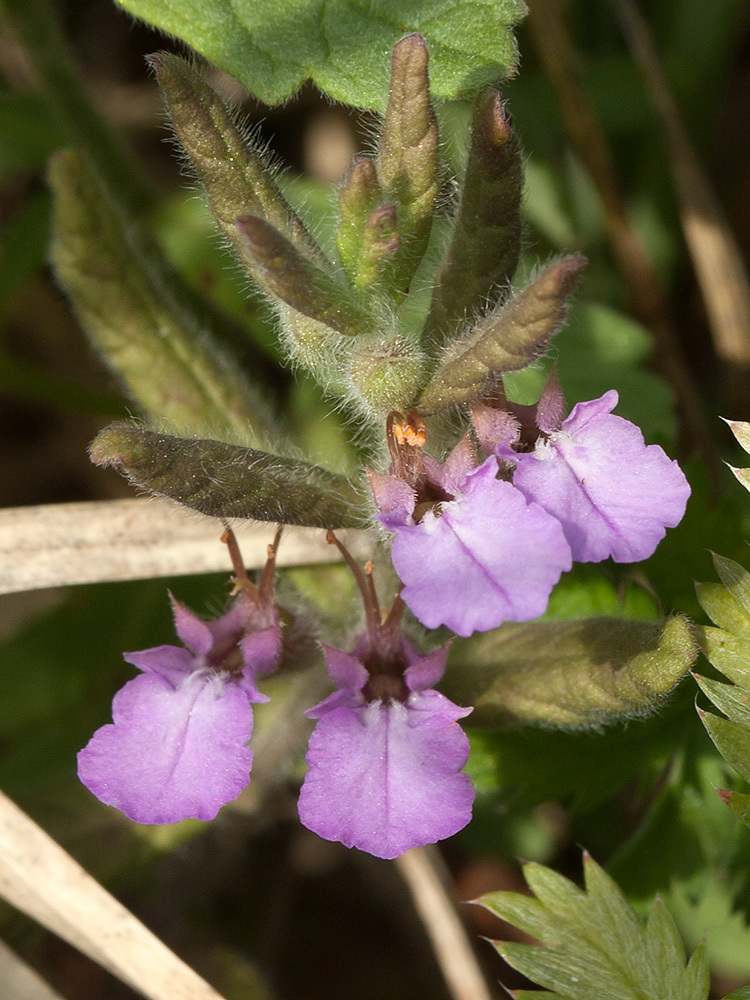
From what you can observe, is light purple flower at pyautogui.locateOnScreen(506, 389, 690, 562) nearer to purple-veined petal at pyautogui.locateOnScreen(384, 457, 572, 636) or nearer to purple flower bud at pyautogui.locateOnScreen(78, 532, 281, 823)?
purple-veined petal at pyautogui.locateOnScreen(384, 457, 572, 636)

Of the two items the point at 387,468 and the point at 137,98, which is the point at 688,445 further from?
the point at 137,98

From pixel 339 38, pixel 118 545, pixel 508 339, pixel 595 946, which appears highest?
pixel 339 38

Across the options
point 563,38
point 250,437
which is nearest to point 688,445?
point 563,38

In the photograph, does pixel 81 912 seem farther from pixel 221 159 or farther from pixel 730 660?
pixel 221 159

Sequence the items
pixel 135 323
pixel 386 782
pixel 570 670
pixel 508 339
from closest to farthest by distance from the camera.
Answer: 1. pixel 508 339
2. pixel 386 782
3. pixel 570 670
4. pixel 135 323

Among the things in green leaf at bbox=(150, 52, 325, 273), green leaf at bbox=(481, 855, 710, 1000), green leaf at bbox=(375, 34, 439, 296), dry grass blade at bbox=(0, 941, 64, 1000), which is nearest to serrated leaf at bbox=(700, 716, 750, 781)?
green leaf at bbox=(481, 855, 710, 1000)

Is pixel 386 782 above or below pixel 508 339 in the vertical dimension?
below

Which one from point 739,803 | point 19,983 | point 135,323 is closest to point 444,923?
point 19,983
